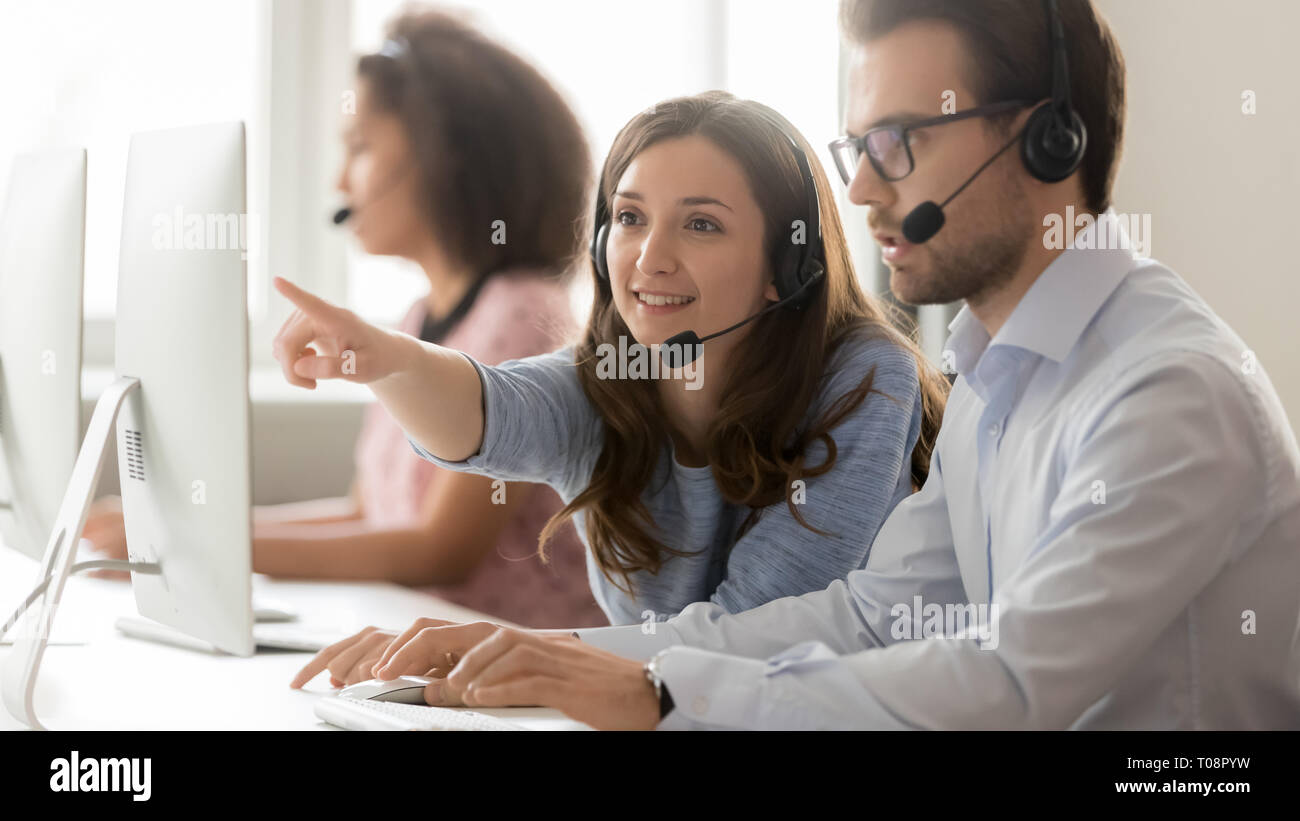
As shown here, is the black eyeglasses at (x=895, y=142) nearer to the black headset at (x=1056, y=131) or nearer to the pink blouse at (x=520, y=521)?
the black headset at (x=1056, y=131)

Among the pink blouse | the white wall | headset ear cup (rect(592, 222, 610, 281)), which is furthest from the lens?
the white wall

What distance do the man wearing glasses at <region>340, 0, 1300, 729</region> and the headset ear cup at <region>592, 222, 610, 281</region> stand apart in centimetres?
34

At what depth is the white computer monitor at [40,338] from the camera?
112 centimetres

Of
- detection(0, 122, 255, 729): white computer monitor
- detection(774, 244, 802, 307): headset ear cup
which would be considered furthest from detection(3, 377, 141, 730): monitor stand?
detection(774, 244, 802, 307): headset ear cup

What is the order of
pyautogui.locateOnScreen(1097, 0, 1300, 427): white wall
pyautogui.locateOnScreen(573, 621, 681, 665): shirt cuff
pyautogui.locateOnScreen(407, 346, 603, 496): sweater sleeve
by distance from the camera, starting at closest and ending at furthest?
pyautogui.locateOnScreen(573, 621, 681, 665): shirt cuff → pyautogui.locateOnScreen(407, 346, 603, 496): sweater sleeve → pyautogui.locateOnScreen(1097, 0, 1300, 427): white wall

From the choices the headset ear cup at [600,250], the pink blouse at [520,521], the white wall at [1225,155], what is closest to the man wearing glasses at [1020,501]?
the headset ear cup at [600,250]

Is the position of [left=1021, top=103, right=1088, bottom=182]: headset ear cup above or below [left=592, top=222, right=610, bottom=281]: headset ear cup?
above

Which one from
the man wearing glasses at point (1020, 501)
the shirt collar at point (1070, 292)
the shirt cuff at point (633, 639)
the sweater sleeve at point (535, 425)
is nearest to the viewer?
the man wearing glasses at point (1020, 501)

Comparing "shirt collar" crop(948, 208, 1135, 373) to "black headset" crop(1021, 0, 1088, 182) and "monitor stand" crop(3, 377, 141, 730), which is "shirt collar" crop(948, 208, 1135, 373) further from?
"monitor stand" crop(3, 377, 141, 730)

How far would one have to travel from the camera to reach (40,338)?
116 centimetres

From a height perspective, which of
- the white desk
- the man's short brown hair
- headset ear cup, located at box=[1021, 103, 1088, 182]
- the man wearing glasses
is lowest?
the white desk

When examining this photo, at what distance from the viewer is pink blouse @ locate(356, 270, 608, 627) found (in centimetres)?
176

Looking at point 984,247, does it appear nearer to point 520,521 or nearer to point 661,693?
point 661,693

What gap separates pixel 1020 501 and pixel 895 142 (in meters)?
0.32
